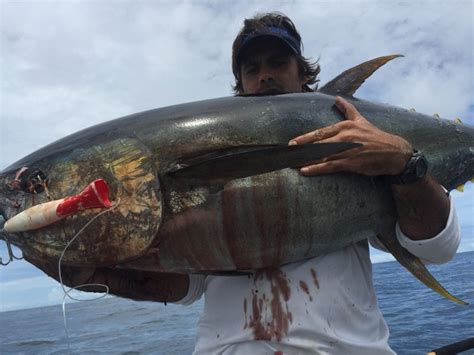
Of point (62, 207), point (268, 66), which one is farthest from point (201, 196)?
point (268, 66)

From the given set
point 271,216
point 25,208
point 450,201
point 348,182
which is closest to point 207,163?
point 271,216

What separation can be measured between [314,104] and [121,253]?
3.94 ft

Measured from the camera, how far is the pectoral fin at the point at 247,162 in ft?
5.80

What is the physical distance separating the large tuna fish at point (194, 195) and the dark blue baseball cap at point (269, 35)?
0.61 metres

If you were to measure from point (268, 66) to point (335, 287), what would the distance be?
136 cm

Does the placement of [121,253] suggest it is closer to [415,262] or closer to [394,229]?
[394,229]

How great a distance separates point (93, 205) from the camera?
1.67 metres

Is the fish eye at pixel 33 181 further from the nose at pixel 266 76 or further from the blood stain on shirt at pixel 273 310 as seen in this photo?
the nose at pixel 266 76

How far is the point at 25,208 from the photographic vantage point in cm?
178

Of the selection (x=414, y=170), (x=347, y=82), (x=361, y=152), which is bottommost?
(x=414, y=170)

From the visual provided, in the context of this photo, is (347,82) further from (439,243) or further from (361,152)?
(439,243)

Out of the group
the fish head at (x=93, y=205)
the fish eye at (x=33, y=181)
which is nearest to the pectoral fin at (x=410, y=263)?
the fish head at (x=93, y=205)

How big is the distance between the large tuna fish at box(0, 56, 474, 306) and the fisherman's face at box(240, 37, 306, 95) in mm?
478

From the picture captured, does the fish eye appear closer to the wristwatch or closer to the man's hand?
the man's hand
